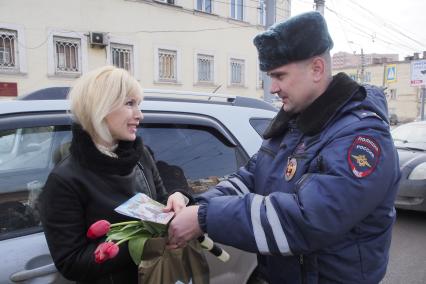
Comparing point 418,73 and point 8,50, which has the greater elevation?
point 8,50

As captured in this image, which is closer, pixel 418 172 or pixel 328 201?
pixel 328 201

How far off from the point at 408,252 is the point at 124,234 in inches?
157

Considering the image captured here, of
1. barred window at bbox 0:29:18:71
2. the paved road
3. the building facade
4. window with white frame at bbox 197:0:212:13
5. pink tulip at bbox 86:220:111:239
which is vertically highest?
the building facade

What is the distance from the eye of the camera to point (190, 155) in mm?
2248

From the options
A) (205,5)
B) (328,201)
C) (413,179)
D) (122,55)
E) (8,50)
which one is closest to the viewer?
(328,201)

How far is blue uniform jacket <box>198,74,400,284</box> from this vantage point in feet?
4.15

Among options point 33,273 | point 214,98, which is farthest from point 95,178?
point 214,98

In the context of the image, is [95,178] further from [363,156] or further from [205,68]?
[205,68]

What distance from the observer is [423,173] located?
5.56 m

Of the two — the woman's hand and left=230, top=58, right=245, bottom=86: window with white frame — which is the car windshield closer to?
the woman's hand

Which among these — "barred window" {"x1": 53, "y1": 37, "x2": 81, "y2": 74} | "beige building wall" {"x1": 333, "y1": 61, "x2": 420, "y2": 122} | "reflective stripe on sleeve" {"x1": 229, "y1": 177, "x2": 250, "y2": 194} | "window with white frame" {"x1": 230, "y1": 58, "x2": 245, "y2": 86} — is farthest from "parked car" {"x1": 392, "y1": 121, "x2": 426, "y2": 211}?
"beige building wall" {"x1": 333, "y1": 61, "x2": 420, "y2": 122}

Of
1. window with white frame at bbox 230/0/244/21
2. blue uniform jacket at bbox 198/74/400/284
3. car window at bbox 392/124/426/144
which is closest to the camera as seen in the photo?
blue uniform jacket at bbox 198/74/400/284

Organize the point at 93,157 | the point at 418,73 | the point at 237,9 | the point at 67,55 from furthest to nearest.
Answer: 1. the point at 237,9
2. the point at 418,73
3. the point at 67,55
4. the point at 93,157

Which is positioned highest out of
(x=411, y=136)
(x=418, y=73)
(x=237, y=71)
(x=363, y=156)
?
(x=237, y=71)
